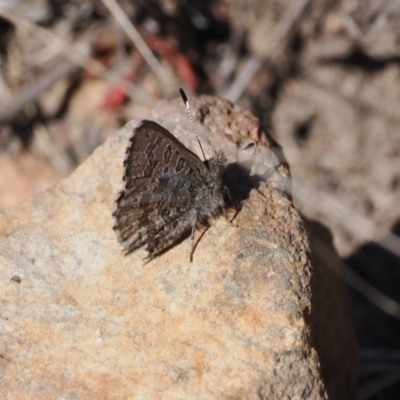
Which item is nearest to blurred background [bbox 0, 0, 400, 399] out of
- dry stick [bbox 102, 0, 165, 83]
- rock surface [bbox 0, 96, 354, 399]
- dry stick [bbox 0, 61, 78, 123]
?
dry stick [bbox 0, 61, 78, 123]

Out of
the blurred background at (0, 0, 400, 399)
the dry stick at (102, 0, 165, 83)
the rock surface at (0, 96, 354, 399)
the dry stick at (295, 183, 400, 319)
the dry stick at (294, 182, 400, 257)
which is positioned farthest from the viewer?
the blurred background at (0, 0, 400, 399)

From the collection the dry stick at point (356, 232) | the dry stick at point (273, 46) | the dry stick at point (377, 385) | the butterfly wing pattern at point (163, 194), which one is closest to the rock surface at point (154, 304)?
the butterfly wing pattern at point (163, 194)

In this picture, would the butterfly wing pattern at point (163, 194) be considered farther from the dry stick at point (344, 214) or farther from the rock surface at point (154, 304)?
the dry stick at point (344, 214)

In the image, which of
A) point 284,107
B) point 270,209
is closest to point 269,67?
point 284,107

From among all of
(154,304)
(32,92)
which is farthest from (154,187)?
(32,92)

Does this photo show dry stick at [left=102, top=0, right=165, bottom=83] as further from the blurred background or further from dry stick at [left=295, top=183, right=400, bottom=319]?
dry stick at [left=295, top=183, right=400, bottom=319]

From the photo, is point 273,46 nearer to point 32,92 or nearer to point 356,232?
point 356,232

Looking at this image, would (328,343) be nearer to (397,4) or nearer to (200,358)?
(200,358)
